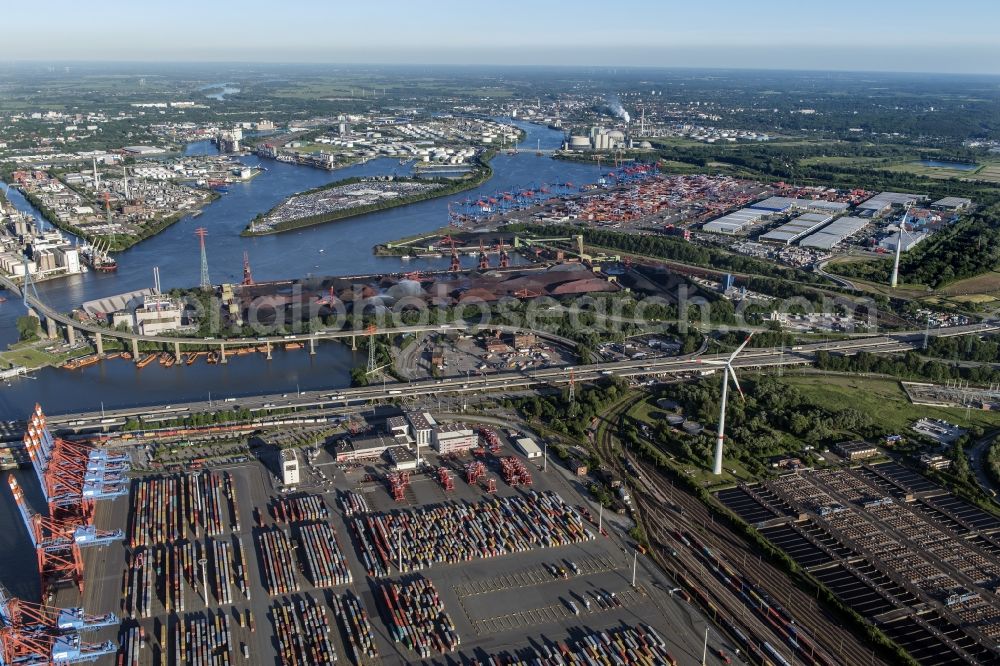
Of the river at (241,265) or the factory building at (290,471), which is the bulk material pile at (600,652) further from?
the river at (241,265)

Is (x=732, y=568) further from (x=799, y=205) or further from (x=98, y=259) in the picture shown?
(x=799, y=205)

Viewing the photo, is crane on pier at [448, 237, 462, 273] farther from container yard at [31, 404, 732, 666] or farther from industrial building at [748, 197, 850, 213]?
industrial building at [748, 197, 850, 213]

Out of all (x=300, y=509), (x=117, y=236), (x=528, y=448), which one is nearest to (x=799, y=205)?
(x=528, y=448)

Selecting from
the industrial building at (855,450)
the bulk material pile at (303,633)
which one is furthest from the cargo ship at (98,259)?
the industrial building at (855,450)

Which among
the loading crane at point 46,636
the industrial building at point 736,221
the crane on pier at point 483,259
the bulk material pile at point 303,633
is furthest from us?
the industrial building at point 736,221

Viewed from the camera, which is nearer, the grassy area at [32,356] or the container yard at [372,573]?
the container yard at [372,573]

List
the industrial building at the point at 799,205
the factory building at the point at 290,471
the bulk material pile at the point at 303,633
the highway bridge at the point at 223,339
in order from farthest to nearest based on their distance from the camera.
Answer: the industrial building at the point at 799,205 < the highway bridge at the point at 223,339 < the factory building at the point at 290,471 < the bulk material pile at the point at 303,633

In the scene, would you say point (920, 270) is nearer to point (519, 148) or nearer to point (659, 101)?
point (519, 148)

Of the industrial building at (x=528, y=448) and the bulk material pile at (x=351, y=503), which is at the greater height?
the industrial building at (x=528, y=448)
